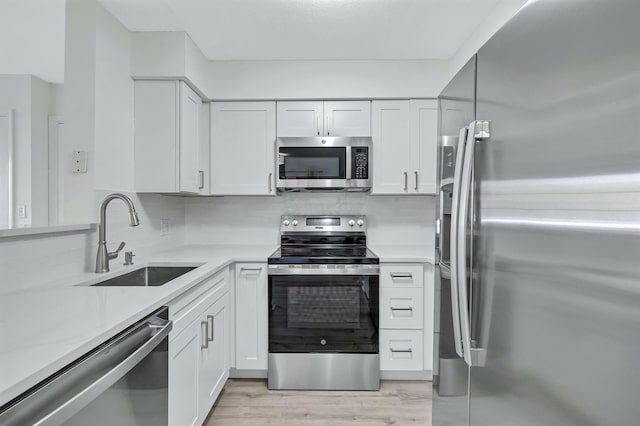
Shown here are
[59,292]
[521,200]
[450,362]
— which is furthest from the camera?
[59,292]

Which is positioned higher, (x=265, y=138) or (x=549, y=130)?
(x=265, y=138)

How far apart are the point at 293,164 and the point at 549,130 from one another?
217cm

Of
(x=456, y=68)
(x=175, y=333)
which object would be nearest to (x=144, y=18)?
(x=175, y=333)

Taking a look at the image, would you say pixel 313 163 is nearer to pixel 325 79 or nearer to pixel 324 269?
pixel 325 79

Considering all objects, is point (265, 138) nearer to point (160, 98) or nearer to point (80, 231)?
point (160, 98)

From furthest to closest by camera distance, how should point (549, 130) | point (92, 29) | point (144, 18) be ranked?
point (144, 18) → point (92, 29) → point (549, 130)

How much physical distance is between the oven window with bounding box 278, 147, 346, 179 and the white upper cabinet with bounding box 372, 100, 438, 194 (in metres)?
0.29

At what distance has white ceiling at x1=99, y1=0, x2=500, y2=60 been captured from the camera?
2035 mm

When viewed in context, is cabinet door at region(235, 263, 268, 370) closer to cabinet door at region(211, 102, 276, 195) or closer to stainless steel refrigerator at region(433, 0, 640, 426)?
cabinet door at region(211, 102, 276, 195)

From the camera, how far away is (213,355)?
207 cm

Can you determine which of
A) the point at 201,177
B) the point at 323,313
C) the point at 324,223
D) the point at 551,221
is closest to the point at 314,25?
the point at 201,177

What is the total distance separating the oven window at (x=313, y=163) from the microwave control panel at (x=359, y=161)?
0.07 meters

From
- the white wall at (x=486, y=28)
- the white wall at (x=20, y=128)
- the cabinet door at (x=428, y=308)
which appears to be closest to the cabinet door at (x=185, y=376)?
the white wall at (x=20, y=128)

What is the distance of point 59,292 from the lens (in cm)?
140
